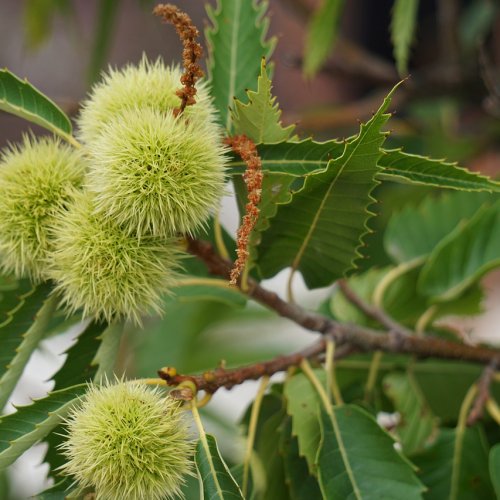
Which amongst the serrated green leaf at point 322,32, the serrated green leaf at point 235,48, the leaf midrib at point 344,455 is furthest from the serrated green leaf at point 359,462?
the serrated green leaf at point 322,32

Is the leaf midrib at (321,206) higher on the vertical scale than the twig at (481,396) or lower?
higher

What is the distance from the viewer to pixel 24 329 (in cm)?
87

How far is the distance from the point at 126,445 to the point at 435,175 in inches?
15.9

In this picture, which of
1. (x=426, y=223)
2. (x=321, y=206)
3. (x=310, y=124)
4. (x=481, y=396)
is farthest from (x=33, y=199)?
(x=310, y=124)

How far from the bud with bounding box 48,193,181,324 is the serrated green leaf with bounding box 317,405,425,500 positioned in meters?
0.28

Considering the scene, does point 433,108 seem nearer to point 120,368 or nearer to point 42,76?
point 120,368

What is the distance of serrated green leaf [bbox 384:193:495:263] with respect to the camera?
1.36 m

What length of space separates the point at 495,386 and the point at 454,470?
0.93 ft

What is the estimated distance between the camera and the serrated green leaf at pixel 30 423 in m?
0.75

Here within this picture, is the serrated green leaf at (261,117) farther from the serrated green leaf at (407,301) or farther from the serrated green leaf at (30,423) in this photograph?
the serrated green leaf at (407,301)

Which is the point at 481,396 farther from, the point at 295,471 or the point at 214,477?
the point at 214,477

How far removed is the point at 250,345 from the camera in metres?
1.98

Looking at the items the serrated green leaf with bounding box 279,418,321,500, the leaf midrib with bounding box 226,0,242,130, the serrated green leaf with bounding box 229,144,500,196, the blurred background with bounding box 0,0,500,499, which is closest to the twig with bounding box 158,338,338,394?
the serrated green leaf with bounding box 279,418,321,500

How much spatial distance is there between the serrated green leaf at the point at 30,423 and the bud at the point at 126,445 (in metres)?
0.03
